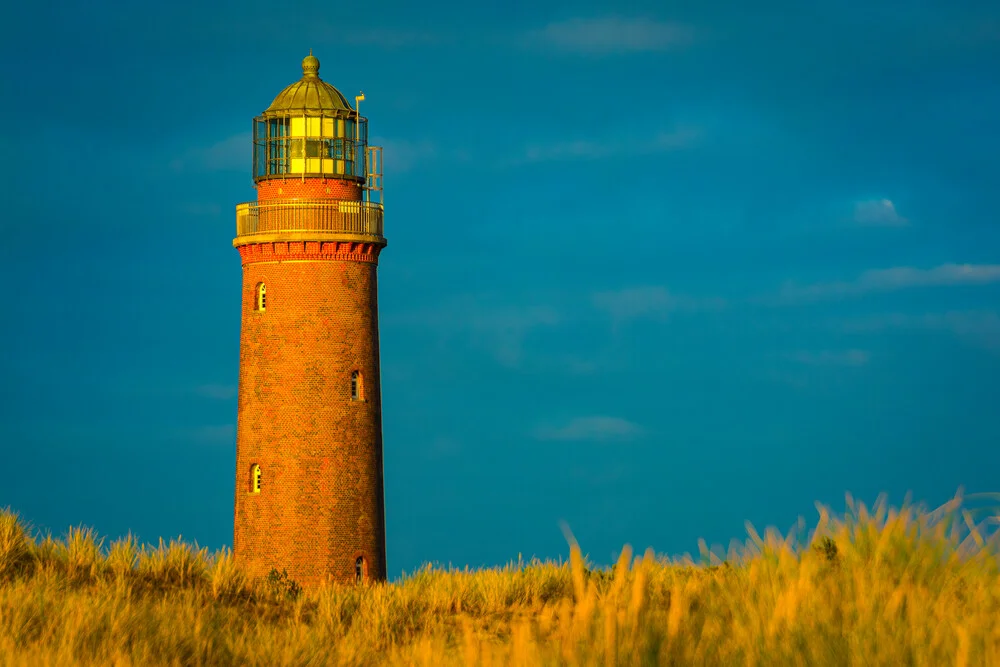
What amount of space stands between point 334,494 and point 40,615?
17.3m

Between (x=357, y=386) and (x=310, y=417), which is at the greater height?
(x=357, y=386)

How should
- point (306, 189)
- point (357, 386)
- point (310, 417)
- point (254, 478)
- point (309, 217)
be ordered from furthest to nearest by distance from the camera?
1. point (306, 189)
2. point (309, 217)
3. point (357, 386)
4. point (254, 478)
5. point (310, 417)

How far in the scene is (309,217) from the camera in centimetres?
3447

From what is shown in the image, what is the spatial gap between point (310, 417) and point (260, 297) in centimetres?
354

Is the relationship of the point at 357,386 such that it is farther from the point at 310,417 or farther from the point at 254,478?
the point at 254,478

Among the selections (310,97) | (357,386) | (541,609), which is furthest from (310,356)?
(541,609)

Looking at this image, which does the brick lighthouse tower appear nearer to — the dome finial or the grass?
the dome finial

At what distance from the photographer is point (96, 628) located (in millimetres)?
14969

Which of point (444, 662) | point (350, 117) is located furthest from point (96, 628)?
point (350, 117)

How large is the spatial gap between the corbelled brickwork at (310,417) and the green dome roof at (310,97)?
3652 mm

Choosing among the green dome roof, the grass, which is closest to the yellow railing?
the green dome roof

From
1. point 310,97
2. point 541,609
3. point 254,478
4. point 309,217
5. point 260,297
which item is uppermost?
point 310,97

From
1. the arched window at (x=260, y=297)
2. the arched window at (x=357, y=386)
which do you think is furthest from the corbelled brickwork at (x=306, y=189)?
the arched window at (x=357, y=386)

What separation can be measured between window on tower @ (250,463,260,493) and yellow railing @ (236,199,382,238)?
605cm
